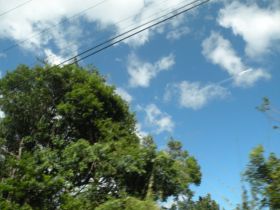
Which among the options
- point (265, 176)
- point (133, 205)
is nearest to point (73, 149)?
point (133, 205)

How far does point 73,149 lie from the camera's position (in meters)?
21.9

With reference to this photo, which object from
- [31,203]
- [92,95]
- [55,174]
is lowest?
[31,203]

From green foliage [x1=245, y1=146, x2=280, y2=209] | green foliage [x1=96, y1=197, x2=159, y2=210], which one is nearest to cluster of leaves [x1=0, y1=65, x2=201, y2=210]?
green foliage [x1=96, y1=197, x2=159, y2=210]

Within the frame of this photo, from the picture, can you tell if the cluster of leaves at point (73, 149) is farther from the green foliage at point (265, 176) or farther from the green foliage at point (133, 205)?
the green foliage at point (265, 176)

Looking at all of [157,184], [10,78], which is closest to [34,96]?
[10,78]

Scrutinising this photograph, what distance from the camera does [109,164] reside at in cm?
2192

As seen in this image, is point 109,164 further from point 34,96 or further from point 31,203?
point 34,96

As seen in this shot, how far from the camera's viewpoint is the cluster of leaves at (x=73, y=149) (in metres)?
20.6

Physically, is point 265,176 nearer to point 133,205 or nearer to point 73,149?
point 133,205

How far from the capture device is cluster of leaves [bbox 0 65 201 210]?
67.6 ft

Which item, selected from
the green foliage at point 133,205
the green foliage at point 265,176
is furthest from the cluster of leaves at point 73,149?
the green foliage at point 265,176

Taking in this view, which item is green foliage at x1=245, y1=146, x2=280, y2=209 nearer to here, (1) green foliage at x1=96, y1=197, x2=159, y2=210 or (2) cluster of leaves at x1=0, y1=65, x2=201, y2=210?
(1) green foliage at x1=96, y1=197, x2=159, y2=210

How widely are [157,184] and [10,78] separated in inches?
364

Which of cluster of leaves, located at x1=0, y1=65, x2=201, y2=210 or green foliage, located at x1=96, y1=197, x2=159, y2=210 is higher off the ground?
cluster of leaves, located at x1=0, y1=65, x2=201, y2=210
